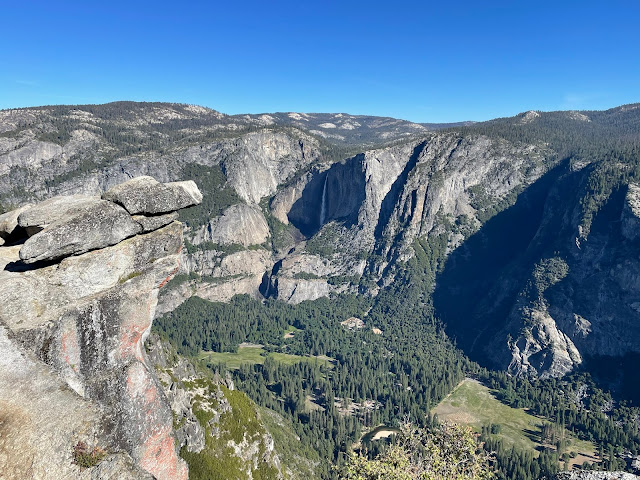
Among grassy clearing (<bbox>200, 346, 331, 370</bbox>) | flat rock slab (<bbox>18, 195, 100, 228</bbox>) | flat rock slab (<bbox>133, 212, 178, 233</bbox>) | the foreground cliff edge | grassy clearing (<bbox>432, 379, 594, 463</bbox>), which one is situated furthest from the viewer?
grassy clearing (<bbox>200, 346, 331, 370</bbox>)

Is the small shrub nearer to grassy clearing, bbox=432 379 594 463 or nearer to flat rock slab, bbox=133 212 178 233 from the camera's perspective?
flat rock slab, bbox=133 212 178 233

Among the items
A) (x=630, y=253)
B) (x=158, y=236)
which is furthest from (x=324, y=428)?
(x=630, y=253)

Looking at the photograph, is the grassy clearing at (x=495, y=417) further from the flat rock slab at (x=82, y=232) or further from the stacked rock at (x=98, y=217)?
the flat rock slab at (x=82, y=232)

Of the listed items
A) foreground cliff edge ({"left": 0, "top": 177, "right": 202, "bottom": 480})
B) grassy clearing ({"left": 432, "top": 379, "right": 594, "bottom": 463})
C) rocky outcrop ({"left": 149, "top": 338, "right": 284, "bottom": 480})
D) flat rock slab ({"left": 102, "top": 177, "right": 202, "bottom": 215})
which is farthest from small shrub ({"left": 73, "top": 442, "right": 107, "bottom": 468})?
grassy clearing ({"left": 432, "top": 379, "right": 594, "bottom": 463})

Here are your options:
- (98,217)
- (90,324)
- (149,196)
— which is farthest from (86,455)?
(149,196)

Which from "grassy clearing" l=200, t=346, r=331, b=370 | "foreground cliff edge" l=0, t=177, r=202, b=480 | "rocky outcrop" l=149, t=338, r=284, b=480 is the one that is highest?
"foreground cliff edge" l=0, t=177, r=202, b=480

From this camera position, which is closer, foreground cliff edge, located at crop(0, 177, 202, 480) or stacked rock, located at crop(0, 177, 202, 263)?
foreground cliff edge, located at crop(0, 177, 202, 480)

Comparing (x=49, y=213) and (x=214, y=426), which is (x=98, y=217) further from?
(x=214, y=426)
